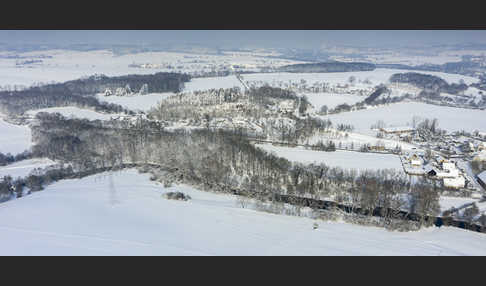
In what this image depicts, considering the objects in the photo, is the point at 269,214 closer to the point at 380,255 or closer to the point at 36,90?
the point at 380,255

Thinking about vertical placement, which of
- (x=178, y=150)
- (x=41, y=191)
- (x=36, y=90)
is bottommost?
(x=41, y=191)

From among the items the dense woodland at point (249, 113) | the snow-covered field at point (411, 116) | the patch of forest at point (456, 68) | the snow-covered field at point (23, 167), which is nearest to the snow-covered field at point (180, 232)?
the snow-covered field at point (23, 167)

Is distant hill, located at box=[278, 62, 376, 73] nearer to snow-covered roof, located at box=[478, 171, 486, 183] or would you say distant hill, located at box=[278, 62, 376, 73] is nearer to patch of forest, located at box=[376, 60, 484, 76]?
patch of forest, located at box=[376, 60, 484, 76]

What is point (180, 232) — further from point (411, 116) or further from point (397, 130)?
point (411, 116)

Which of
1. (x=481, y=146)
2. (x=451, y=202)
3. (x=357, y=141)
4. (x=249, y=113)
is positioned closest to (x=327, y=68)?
(x=249, y=113)

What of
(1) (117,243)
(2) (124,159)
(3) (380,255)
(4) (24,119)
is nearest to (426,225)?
(3) (380,255)

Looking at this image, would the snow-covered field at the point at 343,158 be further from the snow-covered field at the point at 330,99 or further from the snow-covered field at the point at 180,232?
the snow-covered field at the point at 330,99

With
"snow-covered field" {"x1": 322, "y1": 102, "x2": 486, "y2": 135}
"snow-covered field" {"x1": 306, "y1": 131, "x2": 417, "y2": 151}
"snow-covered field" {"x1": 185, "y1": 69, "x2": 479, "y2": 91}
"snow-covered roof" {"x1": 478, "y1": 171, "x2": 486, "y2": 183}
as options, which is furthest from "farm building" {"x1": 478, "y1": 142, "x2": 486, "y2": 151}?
"snow-covered field" {"x1": 185, "y1": 69, "x2": 479, "y2": 91}
